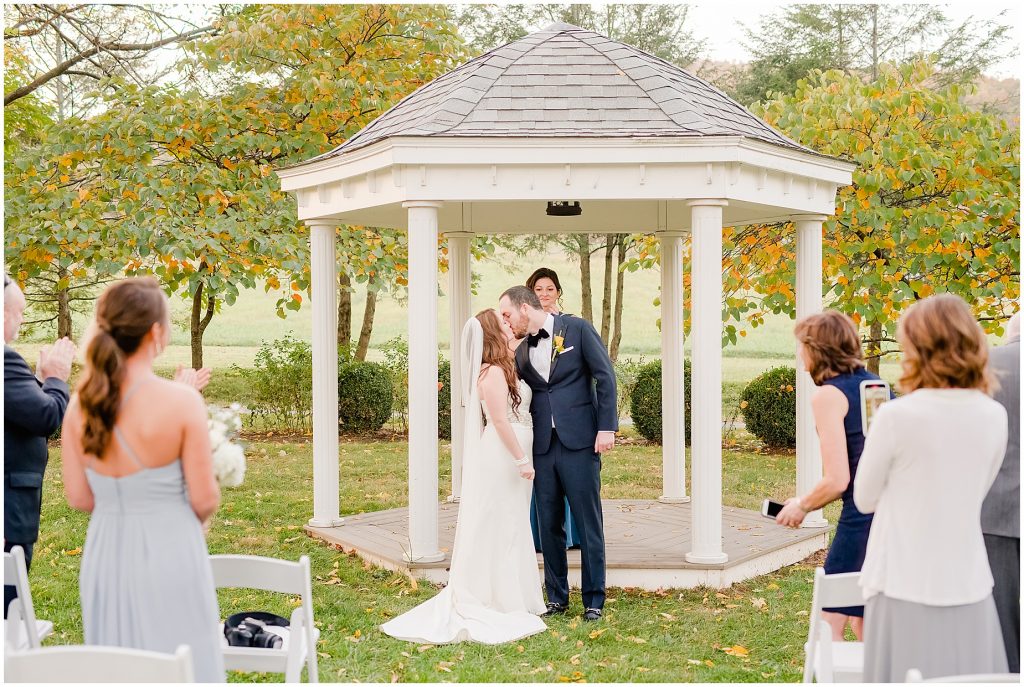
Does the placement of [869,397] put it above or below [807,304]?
below

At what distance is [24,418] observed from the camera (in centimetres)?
448

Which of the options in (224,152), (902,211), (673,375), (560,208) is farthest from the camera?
(224,152)

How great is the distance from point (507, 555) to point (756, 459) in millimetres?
8659

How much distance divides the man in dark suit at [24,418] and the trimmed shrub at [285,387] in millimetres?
11166

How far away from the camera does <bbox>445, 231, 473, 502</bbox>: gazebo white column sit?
9.84 meters

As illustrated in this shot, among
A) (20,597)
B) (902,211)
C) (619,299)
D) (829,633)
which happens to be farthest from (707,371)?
(619,299)

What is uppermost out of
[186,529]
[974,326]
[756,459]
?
[974,326]

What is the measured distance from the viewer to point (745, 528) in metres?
8.61

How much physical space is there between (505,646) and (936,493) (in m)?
3.22

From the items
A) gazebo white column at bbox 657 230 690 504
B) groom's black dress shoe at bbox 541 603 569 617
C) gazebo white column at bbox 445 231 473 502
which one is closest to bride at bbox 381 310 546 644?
groom's black dress shoe at bbox 541 603 569 617

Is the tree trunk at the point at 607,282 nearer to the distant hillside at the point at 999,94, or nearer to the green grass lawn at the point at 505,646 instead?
the distant hillside at the point at 999,94

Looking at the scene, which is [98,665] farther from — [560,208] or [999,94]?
[999,94]

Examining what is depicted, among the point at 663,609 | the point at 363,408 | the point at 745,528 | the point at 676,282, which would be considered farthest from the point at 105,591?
the point at 363,408

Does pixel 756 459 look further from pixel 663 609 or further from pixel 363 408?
pixel 663 609
